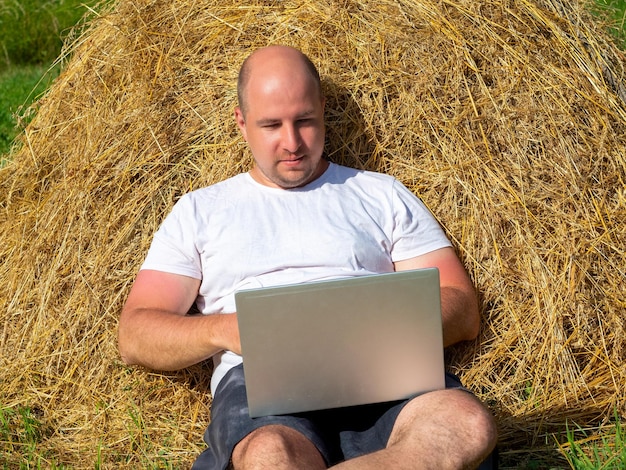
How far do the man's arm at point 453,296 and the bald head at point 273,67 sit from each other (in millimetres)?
788

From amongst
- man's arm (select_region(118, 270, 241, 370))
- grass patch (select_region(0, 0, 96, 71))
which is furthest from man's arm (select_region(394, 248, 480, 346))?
grass patch (select_region(0, 0, 96, 71))

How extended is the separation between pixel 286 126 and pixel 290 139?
2.2 inches

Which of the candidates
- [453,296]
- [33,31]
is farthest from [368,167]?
[33,31]

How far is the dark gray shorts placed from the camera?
270 centimetres

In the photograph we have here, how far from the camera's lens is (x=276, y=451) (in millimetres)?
2520

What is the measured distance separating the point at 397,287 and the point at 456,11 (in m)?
1.95

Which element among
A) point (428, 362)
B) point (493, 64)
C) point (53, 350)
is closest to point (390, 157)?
point (493, 64)

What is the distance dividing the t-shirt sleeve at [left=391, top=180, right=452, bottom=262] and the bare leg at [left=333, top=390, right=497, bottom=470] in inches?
32.3

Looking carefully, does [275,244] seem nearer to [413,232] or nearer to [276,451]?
[413,232]

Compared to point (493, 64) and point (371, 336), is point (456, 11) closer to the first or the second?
point (493, 64)

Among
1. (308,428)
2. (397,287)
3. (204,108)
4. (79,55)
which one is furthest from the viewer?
(79,55)

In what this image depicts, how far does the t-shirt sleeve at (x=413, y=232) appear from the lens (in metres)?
3.39

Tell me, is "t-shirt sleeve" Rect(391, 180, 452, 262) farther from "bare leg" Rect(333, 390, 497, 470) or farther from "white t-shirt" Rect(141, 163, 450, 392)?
"bare leg" Rect(333, 390, 497, 470)

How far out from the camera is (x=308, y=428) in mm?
2709
